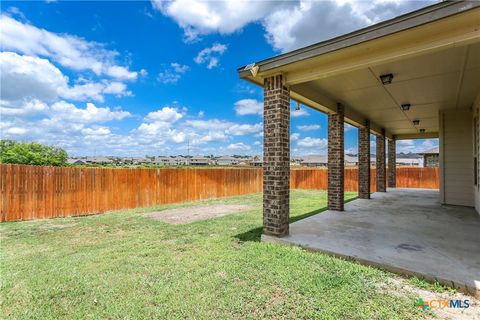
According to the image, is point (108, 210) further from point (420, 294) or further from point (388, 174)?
point (388, 174)

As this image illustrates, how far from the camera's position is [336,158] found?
723 centimetres

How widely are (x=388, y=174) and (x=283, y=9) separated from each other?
37.6 feet

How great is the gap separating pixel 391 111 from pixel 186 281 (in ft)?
26.5

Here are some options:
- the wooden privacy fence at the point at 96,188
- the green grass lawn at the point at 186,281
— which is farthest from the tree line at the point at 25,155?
the green grass lawn at the point at 186,281

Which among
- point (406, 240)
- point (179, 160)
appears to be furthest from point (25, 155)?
point (179, 160)

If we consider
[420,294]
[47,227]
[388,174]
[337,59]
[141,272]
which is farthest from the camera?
[388,174]

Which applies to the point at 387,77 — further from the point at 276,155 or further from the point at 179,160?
the point at 179,160

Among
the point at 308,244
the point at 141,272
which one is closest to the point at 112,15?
the point at 141,272

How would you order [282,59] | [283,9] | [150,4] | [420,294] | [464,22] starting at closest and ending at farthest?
1. [420,294]
2. [464,22]
3. [282,59]
4. [283,9]
5. [150,4]

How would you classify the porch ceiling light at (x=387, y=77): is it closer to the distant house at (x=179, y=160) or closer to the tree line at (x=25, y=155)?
the tree line at (x=25, y=155)

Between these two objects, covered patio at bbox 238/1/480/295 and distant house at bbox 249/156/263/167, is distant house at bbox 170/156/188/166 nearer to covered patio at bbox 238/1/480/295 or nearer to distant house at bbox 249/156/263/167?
distant house at bbox 249/156/263/167

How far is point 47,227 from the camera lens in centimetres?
621

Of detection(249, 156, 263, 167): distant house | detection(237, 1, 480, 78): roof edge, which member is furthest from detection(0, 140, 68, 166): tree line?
detection(249, 156, 263, 167): distant house

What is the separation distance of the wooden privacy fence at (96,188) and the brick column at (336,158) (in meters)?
6.39
